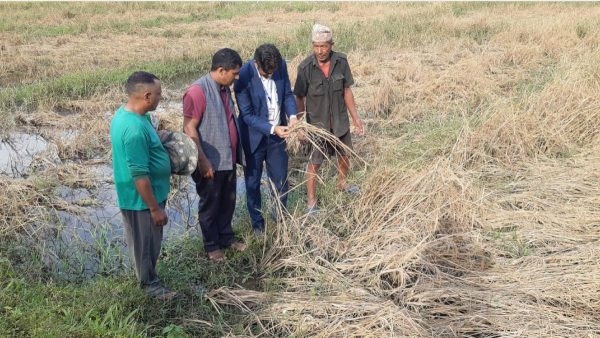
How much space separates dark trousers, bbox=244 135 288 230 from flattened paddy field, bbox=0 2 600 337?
214 millimetres

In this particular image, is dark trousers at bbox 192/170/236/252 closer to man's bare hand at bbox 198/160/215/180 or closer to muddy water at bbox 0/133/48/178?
man's bare hand at bbox 198/160/215/180

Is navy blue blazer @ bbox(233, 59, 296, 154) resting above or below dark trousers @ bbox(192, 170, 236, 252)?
above

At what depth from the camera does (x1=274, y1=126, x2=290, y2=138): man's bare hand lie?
3479 mm

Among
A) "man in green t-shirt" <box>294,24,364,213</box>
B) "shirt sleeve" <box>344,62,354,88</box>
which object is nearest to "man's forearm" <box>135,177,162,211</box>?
"man in green t-shirt" <box>294,24,364,213</box>

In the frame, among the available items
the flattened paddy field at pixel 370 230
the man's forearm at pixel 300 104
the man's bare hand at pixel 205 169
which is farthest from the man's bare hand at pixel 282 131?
the man's forearm at pixel 300 104

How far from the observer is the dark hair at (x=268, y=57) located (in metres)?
3.30

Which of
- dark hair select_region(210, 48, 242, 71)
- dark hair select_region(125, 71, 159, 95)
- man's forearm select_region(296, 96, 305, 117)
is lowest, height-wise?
man's forearm select_region(296, 96, 305, 117)

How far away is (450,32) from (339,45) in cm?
337

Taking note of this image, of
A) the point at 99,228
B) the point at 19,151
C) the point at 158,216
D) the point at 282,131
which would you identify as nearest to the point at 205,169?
the point at 158,216

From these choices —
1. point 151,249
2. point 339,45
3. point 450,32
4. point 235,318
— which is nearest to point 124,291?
point 151,249

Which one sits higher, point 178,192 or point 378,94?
point 378,94

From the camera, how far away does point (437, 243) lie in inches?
129

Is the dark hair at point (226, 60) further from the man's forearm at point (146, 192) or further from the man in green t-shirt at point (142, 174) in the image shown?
the man's forearm at point (146, 192)

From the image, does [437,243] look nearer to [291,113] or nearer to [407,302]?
[407,302]
